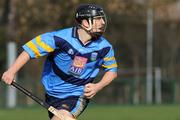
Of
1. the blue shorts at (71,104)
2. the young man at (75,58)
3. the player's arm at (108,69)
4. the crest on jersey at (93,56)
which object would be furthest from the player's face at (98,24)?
the blue shorts at (71,104)

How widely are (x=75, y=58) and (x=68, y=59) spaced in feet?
0.36

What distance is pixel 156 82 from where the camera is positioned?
40.8m

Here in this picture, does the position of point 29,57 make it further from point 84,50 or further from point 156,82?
point 156,82

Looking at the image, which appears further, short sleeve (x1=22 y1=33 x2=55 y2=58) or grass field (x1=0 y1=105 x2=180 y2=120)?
grass field (x1=0 y1=105 x2=180 y2=120)

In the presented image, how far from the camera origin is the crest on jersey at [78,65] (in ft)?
29.2

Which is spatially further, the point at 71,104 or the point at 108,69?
the point at 108,69

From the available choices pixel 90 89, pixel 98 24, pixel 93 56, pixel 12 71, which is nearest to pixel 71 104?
pixel 90 89

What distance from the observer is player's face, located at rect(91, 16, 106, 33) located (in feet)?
28.9

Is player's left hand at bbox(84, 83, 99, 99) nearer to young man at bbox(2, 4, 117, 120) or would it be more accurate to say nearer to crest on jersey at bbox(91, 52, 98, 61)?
young man at bbox(2, 4, 117, 120)

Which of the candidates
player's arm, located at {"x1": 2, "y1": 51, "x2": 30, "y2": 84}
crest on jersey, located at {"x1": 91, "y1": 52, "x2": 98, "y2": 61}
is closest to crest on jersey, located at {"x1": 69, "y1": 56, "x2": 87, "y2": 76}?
crest on jersey, located at {"x1": 91, "y1": 52, "x2": 98, "y2": 61}

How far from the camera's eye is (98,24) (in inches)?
347

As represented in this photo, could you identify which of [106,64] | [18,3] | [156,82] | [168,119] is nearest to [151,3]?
[156,82]

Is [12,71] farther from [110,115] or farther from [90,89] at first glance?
[110,115]

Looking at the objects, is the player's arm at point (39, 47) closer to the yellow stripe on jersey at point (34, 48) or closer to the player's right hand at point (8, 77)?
the yellow stripe on jersey at point (34, 48)
